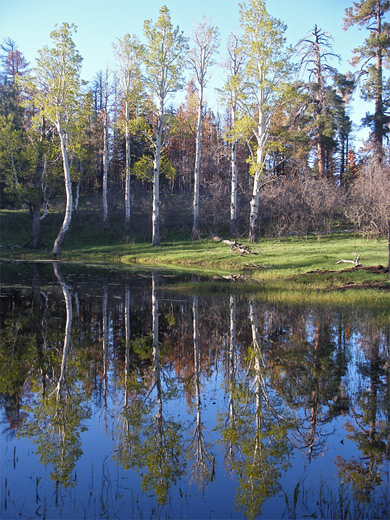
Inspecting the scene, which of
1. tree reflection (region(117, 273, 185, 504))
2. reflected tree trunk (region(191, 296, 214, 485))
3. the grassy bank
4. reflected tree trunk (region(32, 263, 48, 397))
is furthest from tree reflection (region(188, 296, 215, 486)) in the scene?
the grassy bank

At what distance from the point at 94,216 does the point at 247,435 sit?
3646 cm

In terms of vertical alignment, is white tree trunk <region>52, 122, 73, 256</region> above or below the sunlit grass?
above

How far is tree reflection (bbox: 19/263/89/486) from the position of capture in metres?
4.95

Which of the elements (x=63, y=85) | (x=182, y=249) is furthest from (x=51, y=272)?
(x=63, y=85)

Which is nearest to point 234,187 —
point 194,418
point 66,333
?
point 66,333

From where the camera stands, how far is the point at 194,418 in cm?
602

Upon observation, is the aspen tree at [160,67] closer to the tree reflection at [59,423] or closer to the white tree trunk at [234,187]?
the white tree trunk at [234,187]

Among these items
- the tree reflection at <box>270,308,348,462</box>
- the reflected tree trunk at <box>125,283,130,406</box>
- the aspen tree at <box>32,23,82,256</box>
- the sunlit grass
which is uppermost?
the aspen tree at <box>32,23,82,256</box>

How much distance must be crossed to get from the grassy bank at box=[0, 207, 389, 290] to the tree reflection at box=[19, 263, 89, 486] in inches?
458

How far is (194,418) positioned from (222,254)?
63.9ft

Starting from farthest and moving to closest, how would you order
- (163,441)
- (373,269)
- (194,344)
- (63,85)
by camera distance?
(63,85), (373,269), (194,344), (163,441)

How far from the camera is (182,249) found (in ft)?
→ 95.1

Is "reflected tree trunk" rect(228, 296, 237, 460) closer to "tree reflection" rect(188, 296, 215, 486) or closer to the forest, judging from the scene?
"tree reflection" rect(188, 296, 215, 486)

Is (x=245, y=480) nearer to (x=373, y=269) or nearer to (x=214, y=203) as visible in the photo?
(x=373, y=269)
